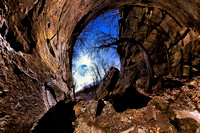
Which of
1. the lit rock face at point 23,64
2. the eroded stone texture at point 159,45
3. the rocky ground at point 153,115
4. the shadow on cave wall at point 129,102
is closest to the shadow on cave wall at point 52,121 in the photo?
the lit rock face at point 23,64

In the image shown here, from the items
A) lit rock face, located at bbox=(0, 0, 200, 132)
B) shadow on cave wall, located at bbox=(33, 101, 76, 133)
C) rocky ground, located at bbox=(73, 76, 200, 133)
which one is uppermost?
lit rock face, located at bbox=(0, 0, 200, 132)

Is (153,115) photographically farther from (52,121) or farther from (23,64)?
(23,64)

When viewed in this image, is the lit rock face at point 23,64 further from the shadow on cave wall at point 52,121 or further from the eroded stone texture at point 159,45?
the eroded stone texture at point 159,45

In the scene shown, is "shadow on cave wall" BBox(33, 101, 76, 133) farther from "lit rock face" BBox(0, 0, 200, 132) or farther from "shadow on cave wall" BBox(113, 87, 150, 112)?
"shadow on cave wall" BBox(113, 87, 150, 112)

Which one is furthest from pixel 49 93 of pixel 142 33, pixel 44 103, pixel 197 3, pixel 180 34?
pixel 142 33

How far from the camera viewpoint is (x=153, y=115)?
345 centimetres

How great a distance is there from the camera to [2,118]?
0.60 m

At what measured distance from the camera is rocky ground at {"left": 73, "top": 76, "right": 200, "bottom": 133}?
276 cm

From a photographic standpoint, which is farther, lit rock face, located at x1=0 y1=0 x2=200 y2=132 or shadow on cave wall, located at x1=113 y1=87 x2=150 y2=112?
shadow on cave wall, located at x1=113 y1=87 x2=150 y2=112

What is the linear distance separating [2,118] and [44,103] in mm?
478

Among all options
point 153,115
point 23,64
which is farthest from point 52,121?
point 153,115

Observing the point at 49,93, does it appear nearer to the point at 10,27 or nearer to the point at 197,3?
the point at 10,27

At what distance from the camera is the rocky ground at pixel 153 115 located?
2.76 m

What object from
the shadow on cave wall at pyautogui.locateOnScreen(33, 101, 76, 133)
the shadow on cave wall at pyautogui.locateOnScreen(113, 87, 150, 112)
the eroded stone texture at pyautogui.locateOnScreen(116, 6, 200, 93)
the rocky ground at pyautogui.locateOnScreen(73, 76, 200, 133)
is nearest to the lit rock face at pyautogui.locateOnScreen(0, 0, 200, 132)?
the shadow on cave wall at pyautogui.locateOnScreen(33, 101, 76, 133)
